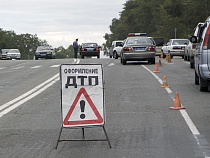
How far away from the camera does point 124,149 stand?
7.32 metres

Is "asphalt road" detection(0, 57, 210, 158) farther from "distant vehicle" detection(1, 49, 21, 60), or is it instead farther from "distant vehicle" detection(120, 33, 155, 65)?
"distant vehicle" detection(1, 49, 21, 60)

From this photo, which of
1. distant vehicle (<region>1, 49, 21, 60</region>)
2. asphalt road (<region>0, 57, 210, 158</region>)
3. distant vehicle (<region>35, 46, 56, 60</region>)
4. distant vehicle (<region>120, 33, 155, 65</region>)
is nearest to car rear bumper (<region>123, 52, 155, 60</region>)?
distant vehicle (<region>120, 33, 155, 65</region>)

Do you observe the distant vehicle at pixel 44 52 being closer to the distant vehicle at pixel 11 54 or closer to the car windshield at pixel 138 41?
the distant vehicle at pixel 11 54

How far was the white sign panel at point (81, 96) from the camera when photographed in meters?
7.61

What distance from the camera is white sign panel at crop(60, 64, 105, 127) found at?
25.0ft

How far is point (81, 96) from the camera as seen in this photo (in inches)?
301

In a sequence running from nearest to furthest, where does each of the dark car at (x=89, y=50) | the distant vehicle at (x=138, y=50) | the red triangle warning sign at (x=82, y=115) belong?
the red triangle warning sign at (x=82, y=115), the distant vehicle at (x=138, y=50), the dark car at (x=89, y=50)

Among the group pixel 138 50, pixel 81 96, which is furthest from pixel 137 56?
pixel 81 96

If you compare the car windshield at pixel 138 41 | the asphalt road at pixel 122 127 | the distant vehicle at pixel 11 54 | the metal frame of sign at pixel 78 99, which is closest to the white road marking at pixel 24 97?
the asphalt road at pixel 122 127

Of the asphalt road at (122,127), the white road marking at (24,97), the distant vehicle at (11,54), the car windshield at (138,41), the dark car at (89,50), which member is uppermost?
the car windshield at (138,41)

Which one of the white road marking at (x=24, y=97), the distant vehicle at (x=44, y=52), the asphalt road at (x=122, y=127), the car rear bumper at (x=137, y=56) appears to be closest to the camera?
the asphalt road at (x=122, y=127)

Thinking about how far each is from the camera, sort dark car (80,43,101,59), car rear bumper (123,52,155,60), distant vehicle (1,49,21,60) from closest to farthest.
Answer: car rear bumper (123,52,155,60), dark car (80,43,101,59), distant vehicle (1,49,21,60)

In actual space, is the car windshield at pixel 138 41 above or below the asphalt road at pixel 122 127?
above

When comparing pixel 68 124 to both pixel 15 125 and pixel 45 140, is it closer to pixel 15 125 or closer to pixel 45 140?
pixel 45 140
